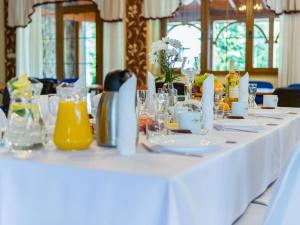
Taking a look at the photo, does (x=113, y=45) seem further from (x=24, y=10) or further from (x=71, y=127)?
(x=71, y=127)

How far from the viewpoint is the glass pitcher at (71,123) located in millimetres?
1440

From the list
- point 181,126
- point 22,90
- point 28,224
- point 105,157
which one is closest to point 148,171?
point 105,157

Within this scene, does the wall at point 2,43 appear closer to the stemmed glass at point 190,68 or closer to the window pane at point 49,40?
the window pane at point 49,40

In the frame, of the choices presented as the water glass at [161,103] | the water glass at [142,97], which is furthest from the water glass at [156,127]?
the water glass at [142,97]

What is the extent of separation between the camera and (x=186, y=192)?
1.18m

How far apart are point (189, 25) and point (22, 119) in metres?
5.45

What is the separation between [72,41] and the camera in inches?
303

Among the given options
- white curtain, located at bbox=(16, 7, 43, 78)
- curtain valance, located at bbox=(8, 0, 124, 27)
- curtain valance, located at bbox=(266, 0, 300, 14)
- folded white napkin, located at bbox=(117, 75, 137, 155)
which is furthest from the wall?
folded white napkin, located at bbox=(117, 75, 137, 155)

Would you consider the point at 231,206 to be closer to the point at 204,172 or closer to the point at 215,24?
the point at 204,172

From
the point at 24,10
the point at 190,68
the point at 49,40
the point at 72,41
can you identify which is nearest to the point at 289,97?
the point at 190,68

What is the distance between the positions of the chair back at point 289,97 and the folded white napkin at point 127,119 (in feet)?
10.7

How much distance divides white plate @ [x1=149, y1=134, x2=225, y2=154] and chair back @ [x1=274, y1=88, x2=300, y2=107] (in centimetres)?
292

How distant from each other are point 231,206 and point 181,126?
0.43 m

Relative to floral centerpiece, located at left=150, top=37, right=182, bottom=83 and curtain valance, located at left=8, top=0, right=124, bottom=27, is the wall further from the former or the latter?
floral centerpiece, located at left=150, top=37, right=182, bottom=83
